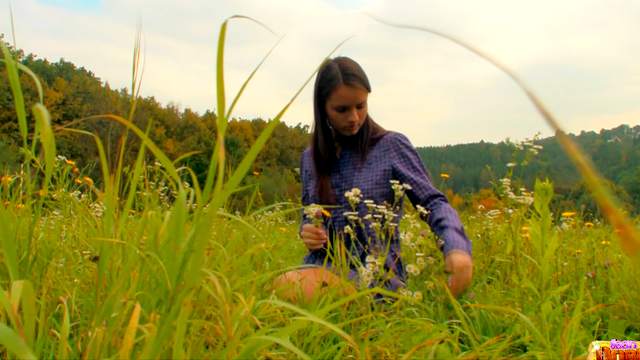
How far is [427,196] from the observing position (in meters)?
2.77

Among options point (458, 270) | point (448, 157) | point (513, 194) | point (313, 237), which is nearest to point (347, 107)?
point (313, 237)

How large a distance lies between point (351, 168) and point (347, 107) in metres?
0.34

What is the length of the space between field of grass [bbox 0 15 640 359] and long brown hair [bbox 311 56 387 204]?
1.59 feet

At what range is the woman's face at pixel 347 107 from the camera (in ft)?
9.12

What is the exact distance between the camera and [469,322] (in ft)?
6.88

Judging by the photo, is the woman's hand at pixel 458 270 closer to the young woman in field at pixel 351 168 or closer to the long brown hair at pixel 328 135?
the young woman in field at pixel 351 168

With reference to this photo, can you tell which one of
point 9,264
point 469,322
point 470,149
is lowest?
point 469,322

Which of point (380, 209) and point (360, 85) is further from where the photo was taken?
point (360, 85)

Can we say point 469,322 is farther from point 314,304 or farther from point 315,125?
point 315,125

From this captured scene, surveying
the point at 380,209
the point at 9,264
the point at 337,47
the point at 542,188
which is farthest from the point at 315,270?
the point at 337,47

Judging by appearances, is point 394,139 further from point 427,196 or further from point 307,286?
point 307,286

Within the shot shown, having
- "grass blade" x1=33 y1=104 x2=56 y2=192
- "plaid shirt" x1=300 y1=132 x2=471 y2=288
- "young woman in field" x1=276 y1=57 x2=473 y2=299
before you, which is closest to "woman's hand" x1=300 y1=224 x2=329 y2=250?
"young woman in field" x1=276 y1=57 x2=473 y2=299

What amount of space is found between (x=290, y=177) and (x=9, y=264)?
4.09m

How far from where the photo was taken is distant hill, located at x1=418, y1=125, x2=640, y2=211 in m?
0.26
